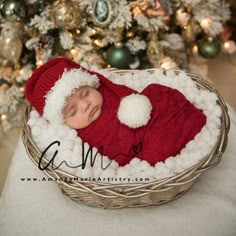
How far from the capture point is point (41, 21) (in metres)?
1.15

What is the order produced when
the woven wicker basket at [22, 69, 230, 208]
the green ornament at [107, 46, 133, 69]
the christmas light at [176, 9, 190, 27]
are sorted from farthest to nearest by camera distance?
the christmas light at [176, 9, 190, 27], the green ornament at [107, 46, 133, 69], the woven wicker basket at [22, 69, 230, 208]

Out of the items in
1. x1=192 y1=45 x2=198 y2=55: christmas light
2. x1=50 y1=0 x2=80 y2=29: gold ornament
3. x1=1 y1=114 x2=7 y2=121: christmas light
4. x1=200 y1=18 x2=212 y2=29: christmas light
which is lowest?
x1=1 y1=114 x2=7 y2=121: christmas light

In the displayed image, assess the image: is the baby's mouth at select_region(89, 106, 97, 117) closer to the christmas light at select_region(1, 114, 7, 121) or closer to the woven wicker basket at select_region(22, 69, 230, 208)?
the woven wicker basket at select_region(22, 69, 230, 208)

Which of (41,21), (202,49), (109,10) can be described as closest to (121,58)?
(109,10)

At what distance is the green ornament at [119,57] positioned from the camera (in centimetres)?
119

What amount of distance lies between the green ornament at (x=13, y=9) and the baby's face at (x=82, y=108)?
453 millimetres

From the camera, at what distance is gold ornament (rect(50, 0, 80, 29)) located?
108cm

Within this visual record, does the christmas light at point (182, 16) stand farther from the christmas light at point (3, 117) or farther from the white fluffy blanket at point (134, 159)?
the christmas light at point (3, 117)

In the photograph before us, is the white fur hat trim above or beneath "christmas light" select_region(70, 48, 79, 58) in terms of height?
above

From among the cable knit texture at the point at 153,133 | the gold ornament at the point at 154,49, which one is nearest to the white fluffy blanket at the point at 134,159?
the cable knit texture at the point at 153,133

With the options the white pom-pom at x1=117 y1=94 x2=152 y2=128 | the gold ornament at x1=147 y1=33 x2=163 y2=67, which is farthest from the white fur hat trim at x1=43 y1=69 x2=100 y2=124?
the gold ornament at x1=147 y1=33 x2=163 y2=67

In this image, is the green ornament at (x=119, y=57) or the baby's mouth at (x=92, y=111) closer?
the baby's mouth at (x=92, y=111)

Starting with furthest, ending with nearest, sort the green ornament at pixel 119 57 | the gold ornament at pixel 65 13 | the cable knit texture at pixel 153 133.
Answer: the green ornament at pixel 119 57 < the gold ornament at pixel 65 13 < the cable knit texture at pixel 153 133

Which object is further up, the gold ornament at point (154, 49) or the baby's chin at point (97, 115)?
the baby's chin at point (97, 115)
